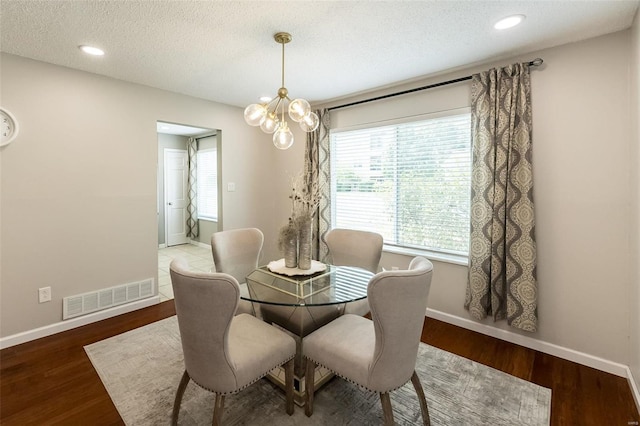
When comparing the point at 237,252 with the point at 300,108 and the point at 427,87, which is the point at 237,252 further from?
the point at 427,87

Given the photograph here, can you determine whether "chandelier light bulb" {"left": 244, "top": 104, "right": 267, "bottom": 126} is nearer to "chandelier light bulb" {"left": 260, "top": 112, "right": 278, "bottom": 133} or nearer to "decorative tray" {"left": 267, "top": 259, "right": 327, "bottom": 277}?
"chandelier light bulb" {"left": 260, "top": 112, "right": 278, "bottom": 133}

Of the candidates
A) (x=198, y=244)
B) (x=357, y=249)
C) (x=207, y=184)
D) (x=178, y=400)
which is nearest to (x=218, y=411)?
(x=178, y=400)

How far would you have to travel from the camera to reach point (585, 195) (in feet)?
7.59

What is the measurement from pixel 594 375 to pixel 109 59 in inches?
181

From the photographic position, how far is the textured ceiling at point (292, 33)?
1.88 metres

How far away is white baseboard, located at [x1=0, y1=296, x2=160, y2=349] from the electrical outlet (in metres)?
0.25

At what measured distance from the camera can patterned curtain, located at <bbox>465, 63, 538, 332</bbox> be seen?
97.4 inches

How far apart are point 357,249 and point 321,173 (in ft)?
4.92

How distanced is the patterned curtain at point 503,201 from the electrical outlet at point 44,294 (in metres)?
3.91

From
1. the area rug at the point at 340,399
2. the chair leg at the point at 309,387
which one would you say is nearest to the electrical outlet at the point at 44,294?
Result: the area rug at the point at 340,399

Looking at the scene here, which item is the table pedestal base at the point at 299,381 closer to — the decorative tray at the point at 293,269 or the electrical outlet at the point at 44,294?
the decorative tray at the point at 293,269

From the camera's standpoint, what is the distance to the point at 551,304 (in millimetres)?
2494

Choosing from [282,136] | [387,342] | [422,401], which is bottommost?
[422,401]

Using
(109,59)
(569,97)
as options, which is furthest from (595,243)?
(109,59)
